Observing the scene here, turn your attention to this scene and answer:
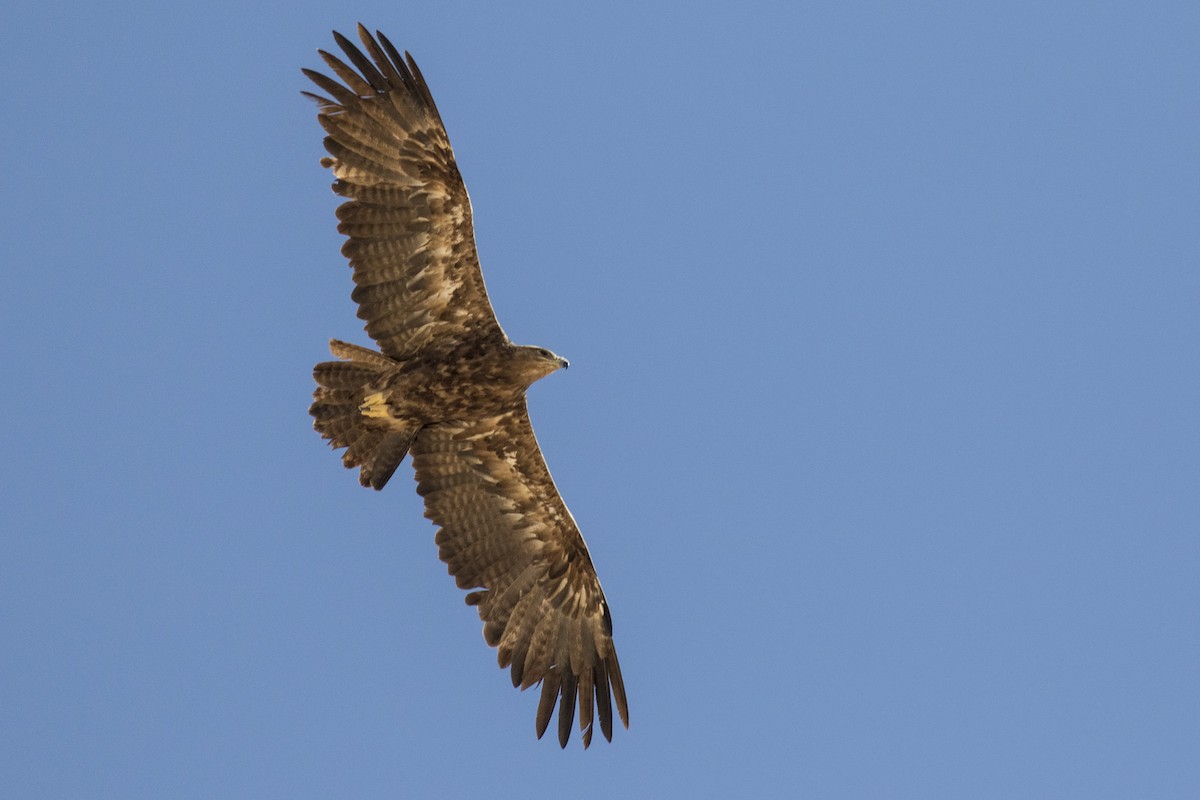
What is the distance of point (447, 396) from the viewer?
15969 millimetres

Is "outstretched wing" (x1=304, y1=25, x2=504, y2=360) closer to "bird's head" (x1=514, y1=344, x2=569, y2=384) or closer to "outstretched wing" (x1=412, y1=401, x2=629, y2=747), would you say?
"bird's head" (x1=514, y1=344, x2=569, y2=384)

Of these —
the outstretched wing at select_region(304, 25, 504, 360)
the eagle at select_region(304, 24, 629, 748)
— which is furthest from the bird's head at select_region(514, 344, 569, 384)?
the outstretched wing at select_region(304, 25, 504, 360)

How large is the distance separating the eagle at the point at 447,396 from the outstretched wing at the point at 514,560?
1 centimetres

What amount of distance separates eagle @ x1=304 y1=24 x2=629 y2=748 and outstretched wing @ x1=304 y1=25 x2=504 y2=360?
0.01 metres

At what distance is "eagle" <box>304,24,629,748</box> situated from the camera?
1528 cm

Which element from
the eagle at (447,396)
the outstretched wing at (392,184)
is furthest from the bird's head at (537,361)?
the outstretched wing at (392,184)

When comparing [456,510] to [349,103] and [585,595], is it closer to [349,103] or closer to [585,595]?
[585,595]

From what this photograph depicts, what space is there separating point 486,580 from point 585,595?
1021 millimetres

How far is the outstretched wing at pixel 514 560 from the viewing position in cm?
1670

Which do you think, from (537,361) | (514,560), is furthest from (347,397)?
(514,560)

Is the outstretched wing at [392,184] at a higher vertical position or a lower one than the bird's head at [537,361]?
higher

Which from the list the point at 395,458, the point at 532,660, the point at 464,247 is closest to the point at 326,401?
the point at 395,458

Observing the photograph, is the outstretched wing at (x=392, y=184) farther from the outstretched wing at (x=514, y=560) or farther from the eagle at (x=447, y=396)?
the outstretched wing at (x=514, y=560)

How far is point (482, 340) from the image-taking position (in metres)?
15.9
